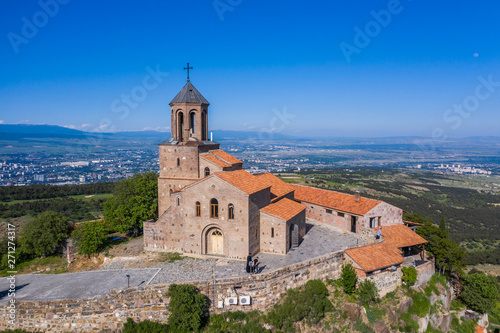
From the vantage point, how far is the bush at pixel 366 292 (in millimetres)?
20797

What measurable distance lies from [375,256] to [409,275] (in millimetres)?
3303

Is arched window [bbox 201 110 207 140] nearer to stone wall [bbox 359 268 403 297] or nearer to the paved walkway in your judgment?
the paved walkway

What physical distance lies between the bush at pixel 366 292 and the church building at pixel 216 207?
5.75 meters

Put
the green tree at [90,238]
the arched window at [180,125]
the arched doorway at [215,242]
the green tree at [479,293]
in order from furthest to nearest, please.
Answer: the green tree at [479,293] → the arched window at [180,125] → the green tree at [90,238] → the arched doorway at [215,242]

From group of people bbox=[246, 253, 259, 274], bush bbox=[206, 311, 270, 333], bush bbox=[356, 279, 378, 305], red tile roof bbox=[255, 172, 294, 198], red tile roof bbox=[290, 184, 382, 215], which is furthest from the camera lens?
red tile roof bbox=[255, 172, 294, 198]

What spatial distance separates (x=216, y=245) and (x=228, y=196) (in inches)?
168

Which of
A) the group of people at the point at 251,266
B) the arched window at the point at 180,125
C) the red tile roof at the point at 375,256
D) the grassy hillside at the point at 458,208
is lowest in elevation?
the grassy hillside at the point at 458,208

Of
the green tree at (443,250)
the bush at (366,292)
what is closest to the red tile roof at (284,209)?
the bush at (366,292)

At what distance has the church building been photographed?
22266 mm

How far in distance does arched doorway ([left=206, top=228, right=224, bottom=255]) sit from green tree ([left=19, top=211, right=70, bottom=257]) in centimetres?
1499

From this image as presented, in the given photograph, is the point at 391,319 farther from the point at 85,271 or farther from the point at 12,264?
the point at 12,264

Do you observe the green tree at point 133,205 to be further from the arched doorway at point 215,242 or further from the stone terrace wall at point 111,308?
the stone terrace wall at point 111,308

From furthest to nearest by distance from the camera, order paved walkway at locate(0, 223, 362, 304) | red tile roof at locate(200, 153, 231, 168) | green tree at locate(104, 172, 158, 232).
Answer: green tree at locate(104, 172, 158, 232) → red tile roof at locate(200, 153, 231, 168) → paved walkway at locate(0, 223, 362, 304)

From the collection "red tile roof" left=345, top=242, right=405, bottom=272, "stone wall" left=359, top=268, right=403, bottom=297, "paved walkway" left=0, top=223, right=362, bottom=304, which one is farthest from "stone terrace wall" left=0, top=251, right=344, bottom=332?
"stone wall" left=359, top=268, right=403, bottom=297
